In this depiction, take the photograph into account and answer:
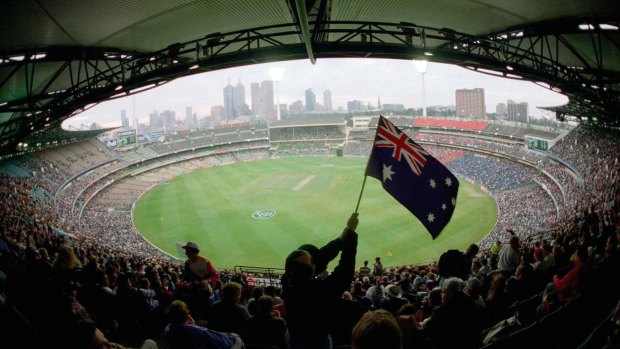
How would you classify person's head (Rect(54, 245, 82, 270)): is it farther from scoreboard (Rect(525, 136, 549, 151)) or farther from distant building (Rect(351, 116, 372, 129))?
distant building (Rect(351, 116, 372, 129))

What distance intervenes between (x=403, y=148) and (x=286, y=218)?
2863cm

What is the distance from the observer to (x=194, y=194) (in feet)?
143

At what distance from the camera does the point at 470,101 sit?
154 meters

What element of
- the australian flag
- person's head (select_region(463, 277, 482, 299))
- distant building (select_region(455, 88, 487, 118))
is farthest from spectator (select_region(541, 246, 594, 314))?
distant building (select_region(455, 88, 487, 118))

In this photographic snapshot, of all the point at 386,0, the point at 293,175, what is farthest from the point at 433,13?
the point at 293,175

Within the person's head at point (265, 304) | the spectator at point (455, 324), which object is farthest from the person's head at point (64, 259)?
the spectator at point (455, 324)

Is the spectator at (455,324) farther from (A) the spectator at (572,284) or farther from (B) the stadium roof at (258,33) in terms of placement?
(B) the stadium roof at (258,33)

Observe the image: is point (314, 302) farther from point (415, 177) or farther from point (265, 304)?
point (415, 177)

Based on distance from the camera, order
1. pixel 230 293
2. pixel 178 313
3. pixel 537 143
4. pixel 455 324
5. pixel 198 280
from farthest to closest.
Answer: pixel 537 143, pixel 198 280, pixel 230 293, pixel 455 324, pixel 178 313

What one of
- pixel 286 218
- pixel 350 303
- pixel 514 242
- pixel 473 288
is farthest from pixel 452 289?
pixel 286 218

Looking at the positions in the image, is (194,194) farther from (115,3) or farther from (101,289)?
(101,289)

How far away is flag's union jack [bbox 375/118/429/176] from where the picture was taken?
5109mm

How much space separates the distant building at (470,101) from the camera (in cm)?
15112

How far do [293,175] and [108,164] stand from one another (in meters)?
22.7
